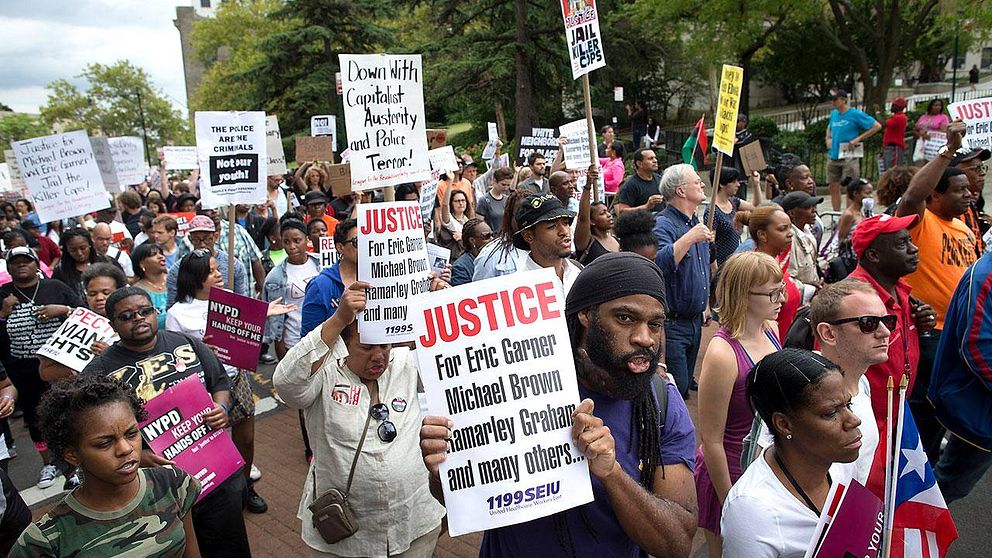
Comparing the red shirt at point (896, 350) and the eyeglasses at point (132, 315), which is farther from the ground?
the eyeglasses at point (132, 315)

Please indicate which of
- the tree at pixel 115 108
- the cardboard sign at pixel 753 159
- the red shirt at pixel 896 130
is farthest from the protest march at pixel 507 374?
the tree at pixel 115 108

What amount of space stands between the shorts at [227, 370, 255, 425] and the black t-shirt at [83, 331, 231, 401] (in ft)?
1.93

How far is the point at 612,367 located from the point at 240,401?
3601 mm

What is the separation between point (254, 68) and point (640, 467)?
3760 centimetres

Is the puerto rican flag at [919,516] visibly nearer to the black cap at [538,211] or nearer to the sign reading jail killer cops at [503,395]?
the sign reading jail killer cops at [503,395]

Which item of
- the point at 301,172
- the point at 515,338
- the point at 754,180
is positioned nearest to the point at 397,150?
the point at 515,338

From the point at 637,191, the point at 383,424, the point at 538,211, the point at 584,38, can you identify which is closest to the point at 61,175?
the point at 584,38

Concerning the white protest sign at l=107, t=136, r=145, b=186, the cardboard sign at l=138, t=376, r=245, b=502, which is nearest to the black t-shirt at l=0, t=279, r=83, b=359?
the cardboard sign at l=138, t=376, r=245, b=502

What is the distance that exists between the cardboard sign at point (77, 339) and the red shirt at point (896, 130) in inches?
616

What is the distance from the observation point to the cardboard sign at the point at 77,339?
14.1ft

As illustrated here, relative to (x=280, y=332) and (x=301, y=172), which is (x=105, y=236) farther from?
(x=301, y=172)

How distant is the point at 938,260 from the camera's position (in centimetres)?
501

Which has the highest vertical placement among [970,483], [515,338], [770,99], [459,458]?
[770,99]

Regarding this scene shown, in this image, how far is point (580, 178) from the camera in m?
10.4
